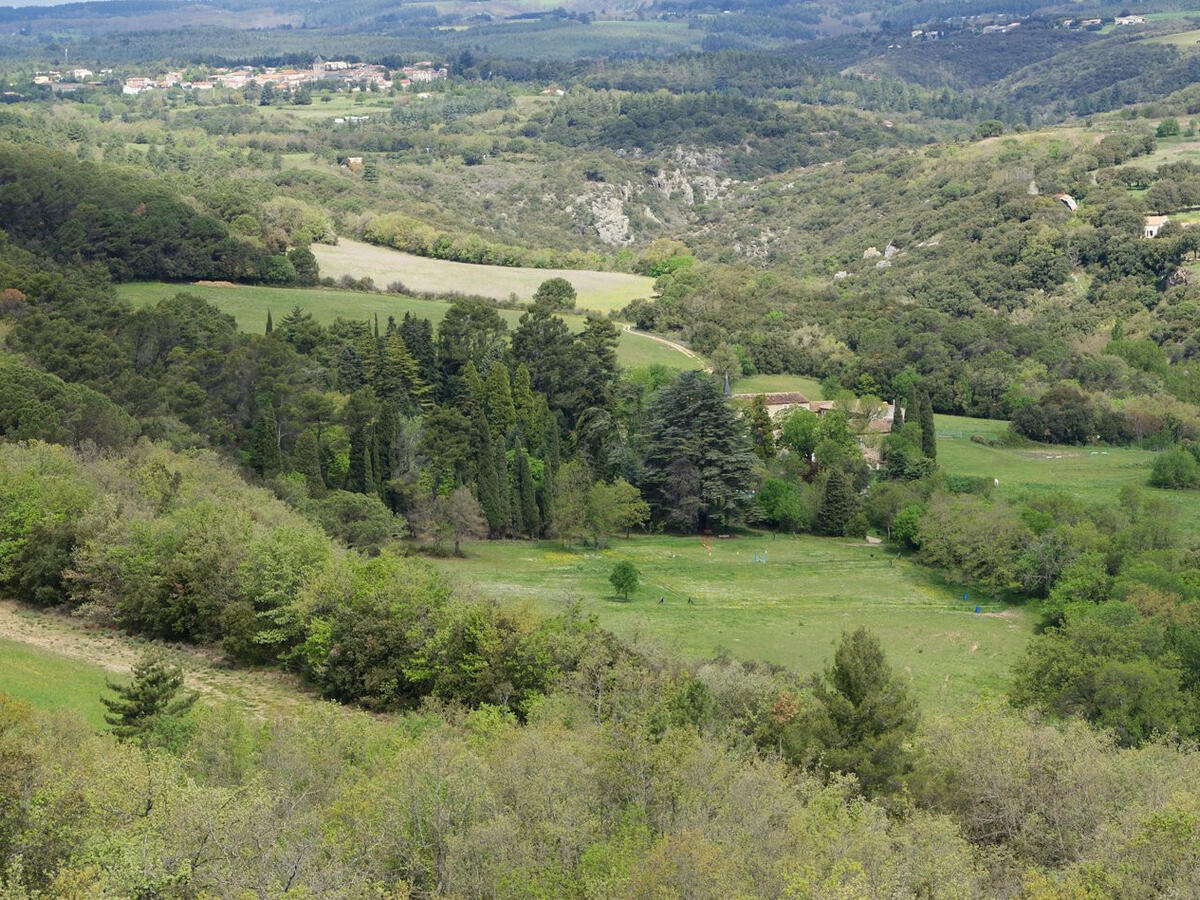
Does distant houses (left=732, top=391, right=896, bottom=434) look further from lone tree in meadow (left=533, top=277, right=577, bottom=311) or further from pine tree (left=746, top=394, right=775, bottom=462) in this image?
lone tree in meadow (left=533, top=277, right=577, bottom=311)

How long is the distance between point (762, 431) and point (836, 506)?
9.09 meters

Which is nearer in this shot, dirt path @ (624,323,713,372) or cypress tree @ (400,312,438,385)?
cypress tree @ (400,312,438,385)

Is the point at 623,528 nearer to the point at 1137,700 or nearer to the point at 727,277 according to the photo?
the point at 1137,700

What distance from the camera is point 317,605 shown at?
3981cm

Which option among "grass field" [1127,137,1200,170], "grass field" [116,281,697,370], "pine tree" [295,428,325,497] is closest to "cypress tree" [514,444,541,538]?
"pine tree" [295,428,325,497]

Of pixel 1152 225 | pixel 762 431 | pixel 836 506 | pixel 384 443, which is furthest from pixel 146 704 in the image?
pixel 1152 225

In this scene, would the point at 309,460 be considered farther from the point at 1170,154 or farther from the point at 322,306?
the point at 1170,154

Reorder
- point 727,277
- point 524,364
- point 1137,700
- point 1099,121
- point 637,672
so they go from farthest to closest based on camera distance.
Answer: point 1099,121, point 727,277, point 524,364, point 1137,700, point 637,672

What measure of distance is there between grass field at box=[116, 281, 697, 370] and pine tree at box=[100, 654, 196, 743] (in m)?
53.7

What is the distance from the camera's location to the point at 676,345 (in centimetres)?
9488

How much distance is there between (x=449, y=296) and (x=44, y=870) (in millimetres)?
81354

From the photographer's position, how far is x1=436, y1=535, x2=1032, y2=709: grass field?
4656 centimetres

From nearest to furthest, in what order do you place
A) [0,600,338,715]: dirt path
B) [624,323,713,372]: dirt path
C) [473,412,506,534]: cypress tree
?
1. [0,600,338,715]: dirt path
2. [473,412,506,534]: cypress tree
3. [624,323,713,372]: dirt path

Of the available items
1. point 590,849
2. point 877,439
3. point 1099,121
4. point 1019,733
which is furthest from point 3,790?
point 1099,121
